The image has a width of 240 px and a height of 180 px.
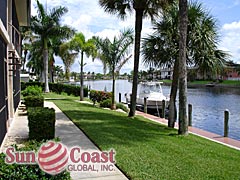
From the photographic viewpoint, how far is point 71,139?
791 centimetres

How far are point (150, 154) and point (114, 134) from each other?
2.32 metres

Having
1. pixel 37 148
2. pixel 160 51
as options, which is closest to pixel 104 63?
pixel 160 51

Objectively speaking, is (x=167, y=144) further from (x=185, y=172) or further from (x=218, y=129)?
(x=218, y=129)

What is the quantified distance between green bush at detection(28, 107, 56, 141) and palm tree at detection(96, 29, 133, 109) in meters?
10.2

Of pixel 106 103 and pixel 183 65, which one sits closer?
pixel 183 65

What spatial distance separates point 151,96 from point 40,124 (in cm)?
1645

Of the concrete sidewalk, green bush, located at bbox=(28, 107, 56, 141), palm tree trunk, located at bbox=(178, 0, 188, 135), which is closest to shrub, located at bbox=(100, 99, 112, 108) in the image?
the concrete sidewalk

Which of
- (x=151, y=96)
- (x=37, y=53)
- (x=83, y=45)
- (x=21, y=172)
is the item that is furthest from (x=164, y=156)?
(x=37, y=53)

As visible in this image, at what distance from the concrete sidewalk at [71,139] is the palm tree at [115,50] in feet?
22.1

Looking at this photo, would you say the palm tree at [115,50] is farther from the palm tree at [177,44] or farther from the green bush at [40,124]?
the green bush at [40,124]

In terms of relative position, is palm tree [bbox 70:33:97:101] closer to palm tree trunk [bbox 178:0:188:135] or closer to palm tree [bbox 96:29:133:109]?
palm tree [bbox 96:29:133:109]

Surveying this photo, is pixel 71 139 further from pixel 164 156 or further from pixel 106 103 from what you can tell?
pixel 106 103

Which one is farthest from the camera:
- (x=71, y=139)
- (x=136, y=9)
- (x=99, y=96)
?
(x=99, y=96)

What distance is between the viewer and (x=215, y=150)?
7.50 m
